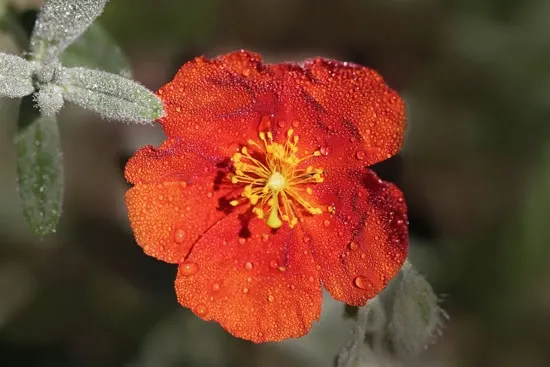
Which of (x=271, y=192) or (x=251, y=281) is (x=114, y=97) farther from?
(x=251, y=281)

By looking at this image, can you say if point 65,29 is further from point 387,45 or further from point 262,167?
point 387,45

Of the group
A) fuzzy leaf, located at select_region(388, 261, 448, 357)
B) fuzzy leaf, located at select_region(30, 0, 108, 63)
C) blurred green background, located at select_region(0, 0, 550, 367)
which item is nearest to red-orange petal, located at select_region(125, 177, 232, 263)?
fuzzy leaf, located at select_region(30, 0, 108, 63)

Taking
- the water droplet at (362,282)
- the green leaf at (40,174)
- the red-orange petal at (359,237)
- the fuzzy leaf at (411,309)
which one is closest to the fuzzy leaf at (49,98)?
the green leaf at (40,174)

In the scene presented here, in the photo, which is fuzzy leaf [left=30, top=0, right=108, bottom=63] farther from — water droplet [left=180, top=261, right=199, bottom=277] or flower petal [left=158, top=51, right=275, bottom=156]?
water droplet [left=180, top=261, right=199, bottom=277]

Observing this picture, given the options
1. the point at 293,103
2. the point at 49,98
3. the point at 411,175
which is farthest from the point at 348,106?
the point at 411,175

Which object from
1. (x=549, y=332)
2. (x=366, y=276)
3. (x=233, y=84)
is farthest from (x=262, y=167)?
(x=549, y=332)

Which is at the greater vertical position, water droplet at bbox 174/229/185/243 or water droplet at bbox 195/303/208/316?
water droplet at bbox 174/229/185/243

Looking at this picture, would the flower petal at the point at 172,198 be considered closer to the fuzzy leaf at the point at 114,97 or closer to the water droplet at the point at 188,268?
the water droplet at the point at 188,268
